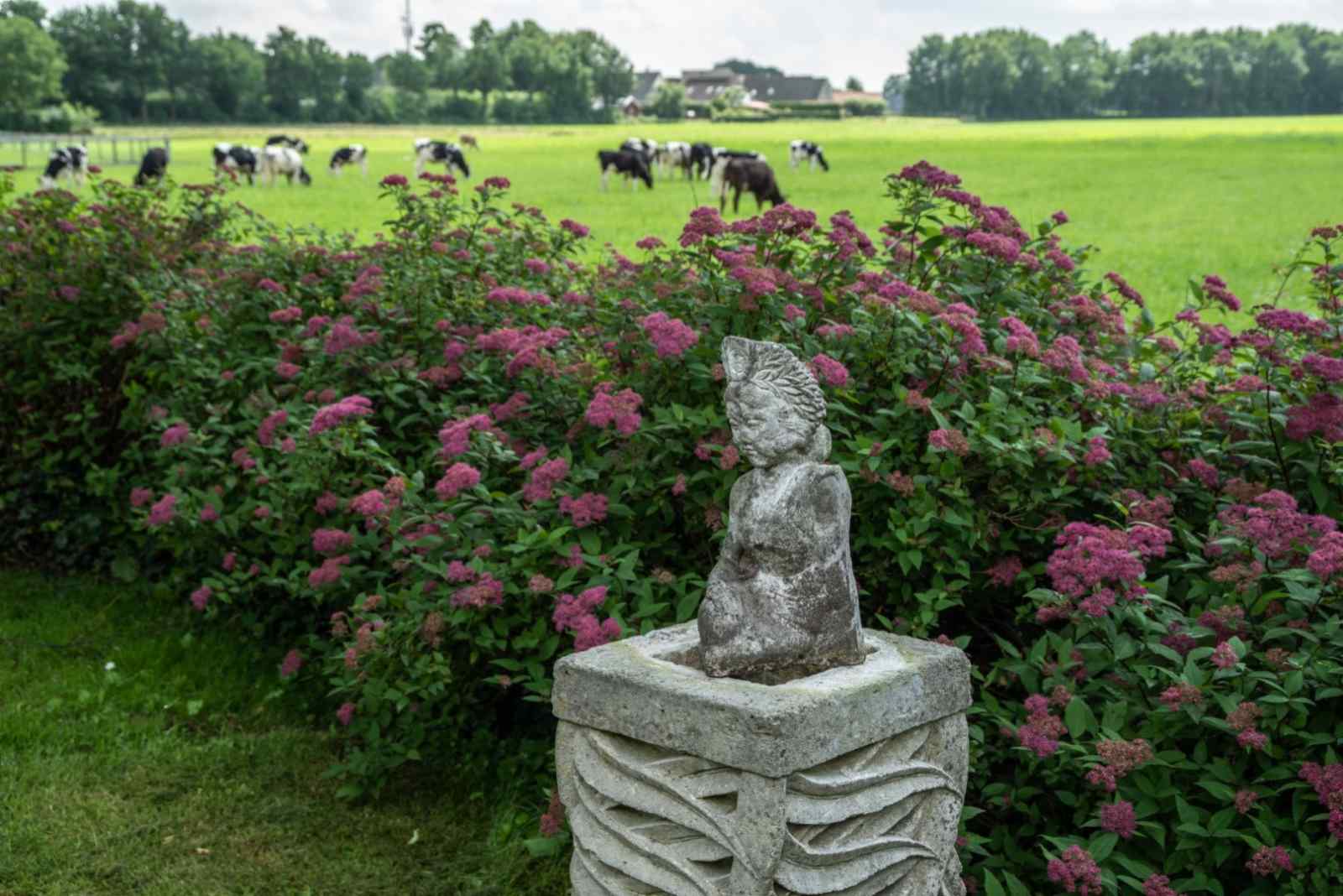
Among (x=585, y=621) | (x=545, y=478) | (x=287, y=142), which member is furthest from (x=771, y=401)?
(x=287, y=142)

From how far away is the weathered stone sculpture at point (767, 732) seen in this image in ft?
10.1

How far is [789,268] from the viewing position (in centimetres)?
577

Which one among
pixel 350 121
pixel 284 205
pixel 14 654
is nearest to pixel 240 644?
pixel 14 654

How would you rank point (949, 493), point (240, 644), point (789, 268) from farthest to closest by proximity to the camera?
point (240, 644)
point (789, 268)
point (949, 493)

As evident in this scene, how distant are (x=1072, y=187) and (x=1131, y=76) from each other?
65.2 metres

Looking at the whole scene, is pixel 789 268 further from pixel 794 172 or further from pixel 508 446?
pixel 794 172

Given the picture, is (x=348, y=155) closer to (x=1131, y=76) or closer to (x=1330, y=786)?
(x=1330, y=786)

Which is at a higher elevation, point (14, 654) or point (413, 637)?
point (413, 637)

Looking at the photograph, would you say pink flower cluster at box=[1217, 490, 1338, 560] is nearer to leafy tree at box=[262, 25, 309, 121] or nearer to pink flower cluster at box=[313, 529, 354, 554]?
pink flower cluster at box=[313, 529, 354, 554]

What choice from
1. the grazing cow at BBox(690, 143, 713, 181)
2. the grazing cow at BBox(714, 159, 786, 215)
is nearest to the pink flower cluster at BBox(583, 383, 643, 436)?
the grazing cow at BBox(714, 159, 786, 215)

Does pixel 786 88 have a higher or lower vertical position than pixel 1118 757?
higher

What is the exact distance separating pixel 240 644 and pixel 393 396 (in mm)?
1680

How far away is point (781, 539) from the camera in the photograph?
3312mm

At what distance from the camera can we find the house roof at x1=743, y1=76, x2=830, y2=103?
12325cm
